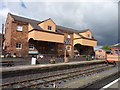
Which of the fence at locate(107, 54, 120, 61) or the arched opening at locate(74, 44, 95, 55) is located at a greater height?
the arched opening at locate(74, 44, 95, 55)

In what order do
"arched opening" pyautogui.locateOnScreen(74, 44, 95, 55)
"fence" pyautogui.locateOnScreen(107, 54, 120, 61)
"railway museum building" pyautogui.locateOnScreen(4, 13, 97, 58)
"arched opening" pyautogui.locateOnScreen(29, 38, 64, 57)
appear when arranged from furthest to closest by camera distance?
"arched opening" pyautogui.locateOnScreen(74, 44, 95, 55), "arched opening" pyautogui.locateOnScreen(29, 38, 64, 57), "railway museum building" pyautogui.locateOnScreen(4, 13, 97, 58), "fence" pyautogui.locateOnScreen(107, 54, 120, 61)

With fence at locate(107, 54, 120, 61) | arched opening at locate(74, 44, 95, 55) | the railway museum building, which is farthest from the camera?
arched opening at locate(74, 44, 95, 55)

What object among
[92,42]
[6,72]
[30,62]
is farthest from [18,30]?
[92,42]

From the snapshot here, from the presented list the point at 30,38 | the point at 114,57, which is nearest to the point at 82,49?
the point at 114,57

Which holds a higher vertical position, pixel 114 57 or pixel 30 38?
pixel 30 38

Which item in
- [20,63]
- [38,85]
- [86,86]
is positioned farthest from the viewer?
[20,63]

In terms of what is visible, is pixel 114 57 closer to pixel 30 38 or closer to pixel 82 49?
pixel 82 49

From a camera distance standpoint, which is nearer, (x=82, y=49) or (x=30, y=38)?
(x=30, y=38)

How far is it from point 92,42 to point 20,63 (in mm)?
24345

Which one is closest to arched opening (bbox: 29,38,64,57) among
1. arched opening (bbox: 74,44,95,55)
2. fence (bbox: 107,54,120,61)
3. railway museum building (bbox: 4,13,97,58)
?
railway museum building (bbox: 4,13,97,58)

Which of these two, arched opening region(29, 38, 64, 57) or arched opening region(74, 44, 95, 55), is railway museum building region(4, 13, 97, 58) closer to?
arched opening region(29, 38, 64, 57)

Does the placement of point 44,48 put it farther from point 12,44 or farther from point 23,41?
point 12,44

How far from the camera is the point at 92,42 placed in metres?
32.6

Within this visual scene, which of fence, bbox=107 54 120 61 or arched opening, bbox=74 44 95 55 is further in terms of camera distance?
arched opening, bbox=74 44 95 55
